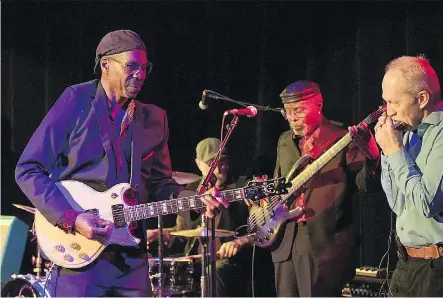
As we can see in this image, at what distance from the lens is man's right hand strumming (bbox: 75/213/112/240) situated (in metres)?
3.43

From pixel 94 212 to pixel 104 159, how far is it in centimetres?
28

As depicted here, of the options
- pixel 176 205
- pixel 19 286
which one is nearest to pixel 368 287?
pixel 176 205

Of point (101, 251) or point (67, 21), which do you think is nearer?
point (101, 251)

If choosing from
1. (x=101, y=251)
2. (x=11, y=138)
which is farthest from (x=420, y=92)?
(x=11, y=138)

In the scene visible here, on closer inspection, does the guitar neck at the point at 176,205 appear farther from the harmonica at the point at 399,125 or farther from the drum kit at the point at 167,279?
the drum kit at the point at 167,279

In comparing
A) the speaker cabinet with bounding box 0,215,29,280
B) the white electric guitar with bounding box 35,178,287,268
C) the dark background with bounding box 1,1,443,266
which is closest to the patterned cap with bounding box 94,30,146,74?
the white electric guitar with bounding box 35,178,287,268

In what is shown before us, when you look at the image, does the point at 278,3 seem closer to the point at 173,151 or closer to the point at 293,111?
the point at 293,111

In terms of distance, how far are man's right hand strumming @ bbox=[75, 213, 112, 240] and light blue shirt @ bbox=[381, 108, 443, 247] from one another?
4.71 feet

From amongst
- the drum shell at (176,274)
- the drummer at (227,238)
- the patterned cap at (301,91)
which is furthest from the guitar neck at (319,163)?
the drum shell at (176,274)

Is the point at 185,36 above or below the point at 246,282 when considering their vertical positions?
above

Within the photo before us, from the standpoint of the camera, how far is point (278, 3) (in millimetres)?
5781

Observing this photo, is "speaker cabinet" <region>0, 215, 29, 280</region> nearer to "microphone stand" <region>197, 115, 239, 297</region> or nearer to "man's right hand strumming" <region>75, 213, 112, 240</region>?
"microphone stand" <region>197, 115, 239, 297</region>

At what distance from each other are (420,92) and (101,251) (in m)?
1.77

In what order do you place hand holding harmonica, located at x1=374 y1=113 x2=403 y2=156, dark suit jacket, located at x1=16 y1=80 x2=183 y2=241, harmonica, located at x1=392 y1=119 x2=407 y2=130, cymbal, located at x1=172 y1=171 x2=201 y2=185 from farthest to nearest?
1. cymbal, located at x1=172 y1=171 x2=201 y2=185
2. dark suit jacket, located at x1=16 y1=80 x2=183 y2=241
3. harmonica, located at x1=392 y1=119 x2=407 y2=130
4. hand holding harmonica, located at x1=374 y1=113 x2=403 y2=156
